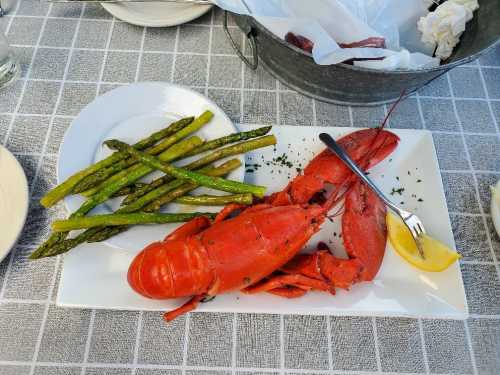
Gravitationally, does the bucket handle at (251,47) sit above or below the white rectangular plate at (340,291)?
above

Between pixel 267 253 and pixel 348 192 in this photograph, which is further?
pixel 348 192

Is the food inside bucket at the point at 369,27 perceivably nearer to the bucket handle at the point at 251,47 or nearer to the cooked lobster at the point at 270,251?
the bucket handle at the point at 251,47

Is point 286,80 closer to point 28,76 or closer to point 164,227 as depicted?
point 164,227

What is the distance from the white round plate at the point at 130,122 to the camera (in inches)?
48.4

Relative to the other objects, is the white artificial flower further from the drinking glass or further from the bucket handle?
the drinking glass

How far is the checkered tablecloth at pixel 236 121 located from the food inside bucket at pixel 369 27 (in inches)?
8.8

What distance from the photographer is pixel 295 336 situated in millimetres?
1146

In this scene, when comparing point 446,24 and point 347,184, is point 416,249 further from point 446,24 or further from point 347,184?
point 446,24

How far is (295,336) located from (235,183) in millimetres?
431

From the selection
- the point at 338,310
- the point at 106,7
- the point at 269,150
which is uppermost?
the point at 106,7

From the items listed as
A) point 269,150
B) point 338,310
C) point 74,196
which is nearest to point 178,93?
point 269,150

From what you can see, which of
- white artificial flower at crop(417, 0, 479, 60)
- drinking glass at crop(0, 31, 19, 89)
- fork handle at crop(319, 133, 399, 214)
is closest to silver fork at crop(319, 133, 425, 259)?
fork handle at crop(319, 133, 399, 214)

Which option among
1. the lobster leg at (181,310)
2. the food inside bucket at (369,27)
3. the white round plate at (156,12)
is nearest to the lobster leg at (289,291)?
the lobster leg at (181,310)

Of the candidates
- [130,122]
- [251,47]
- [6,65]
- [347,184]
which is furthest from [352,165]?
[6,65]
